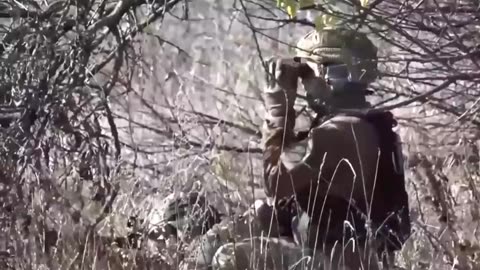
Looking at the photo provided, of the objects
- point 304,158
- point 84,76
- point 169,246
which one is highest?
point 84,76

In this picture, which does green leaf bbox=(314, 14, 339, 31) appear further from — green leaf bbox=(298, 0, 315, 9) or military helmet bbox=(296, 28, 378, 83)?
green leaf bbox=(298, 0, 315, 9)

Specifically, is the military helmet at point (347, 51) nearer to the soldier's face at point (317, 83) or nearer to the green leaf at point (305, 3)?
the soldier's face at point (317, 83)

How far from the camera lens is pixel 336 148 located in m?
3.35

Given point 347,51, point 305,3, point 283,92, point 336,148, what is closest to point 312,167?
point 336,148

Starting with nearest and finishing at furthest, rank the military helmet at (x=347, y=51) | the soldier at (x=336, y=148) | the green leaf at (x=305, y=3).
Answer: the green leaf at (x=305, y=3)
the soldier at (x=336, y=148)
the military helmet at (x=347, y=51)

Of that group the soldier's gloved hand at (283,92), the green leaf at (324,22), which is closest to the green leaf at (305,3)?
the green leaf at (324,22)

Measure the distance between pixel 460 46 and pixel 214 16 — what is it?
1.80 metres

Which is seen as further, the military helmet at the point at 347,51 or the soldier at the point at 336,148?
the military helmet at the point at 347,51

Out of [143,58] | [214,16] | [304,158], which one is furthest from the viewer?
[214,16]

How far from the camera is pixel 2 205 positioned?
13.1ft

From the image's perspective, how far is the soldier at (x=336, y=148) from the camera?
3355 millimetres

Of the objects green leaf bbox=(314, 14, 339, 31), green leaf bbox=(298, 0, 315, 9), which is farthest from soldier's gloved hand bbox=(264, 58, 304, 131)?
green leaf bbox=(298, 0, 315, 9)

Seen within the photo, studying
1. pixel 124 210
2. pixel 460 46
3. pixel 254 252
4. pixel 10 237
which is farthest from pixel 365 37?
pixel 10 237

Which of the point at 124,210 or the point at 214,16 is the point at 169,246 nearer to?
the point at 124,210
